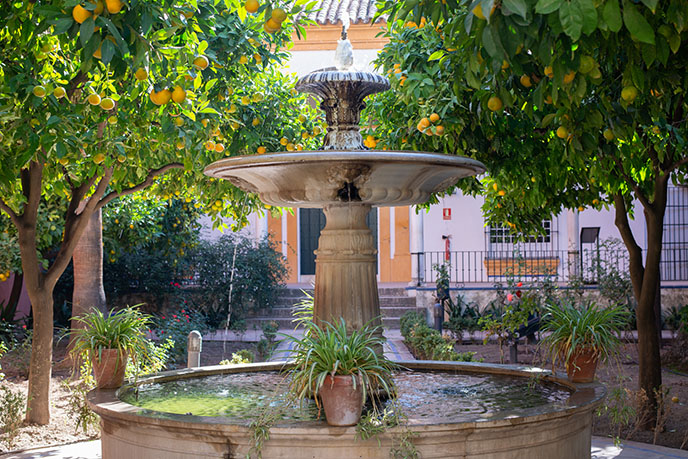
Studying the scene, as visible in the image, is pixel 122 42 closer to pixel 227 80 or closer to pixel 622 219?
pixel 227 80

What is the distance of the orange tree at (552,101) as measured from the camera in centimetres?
272

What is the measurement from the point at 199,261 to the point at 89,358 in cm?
972

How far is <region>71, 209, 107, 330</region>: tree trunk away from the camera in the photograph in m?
9.71

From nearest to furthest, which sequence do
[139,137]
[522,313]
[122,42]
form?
[122,42], [139,137], [522,313]

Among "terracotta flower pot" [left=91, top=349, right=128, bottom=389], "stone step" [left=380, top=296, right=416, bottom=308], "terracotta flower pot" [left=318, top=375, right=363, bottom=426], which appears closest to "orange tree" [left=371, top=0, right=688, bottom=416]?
"terracotta flower pot" [left=318, top=375, right=363, bottom=426]

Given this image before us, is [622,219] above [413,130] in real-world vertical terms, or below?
below

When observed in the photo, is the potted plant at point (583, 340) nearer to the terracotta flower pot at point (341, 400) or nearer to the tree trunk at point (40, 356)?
the terracotta flower pot at point (341, 400)

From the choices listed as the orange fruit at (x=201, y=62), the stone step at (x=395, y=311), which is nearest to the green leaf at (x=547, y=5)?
the orange fruit at (x=201, y=62)

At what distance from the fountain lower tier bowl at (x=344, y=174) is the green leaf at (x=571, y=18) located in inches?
91.7

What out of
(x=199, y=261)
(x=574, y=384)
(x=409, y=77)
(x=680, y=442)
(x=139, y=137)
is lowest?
(x=680, y=442)

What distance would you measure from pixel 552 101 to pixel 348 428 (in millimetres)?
2030

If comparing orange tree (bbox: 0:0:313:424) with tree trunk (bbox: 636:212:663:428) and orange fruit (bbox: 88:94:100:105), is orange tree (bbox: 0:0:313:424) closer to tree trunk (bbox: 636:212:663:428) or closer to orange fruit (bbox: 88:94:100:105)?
orange fruit (bbox: 88:94:100:105)

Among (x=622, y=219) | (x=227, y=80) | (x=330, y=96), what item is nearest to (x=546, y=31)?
(x=330, y=96)

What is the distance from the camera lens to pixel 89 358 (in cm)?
514
